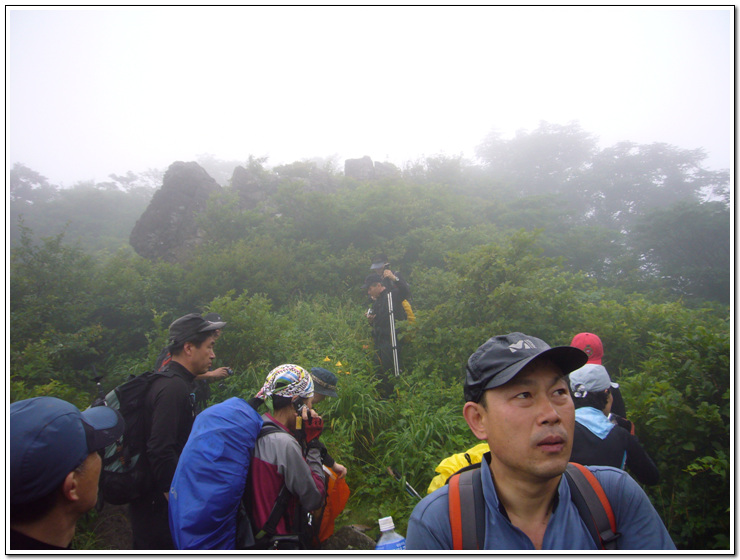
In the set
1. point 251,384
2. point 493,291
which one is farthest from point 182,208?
point 493,291

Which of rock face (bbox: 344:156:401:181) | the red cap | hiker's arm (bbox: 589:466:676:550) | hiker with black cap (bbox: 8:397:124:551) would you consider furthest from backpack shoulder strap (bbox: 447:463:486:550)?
rock face (bbox: 344:156:401:181)

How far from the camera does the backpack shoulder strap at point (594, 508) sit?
1.30m

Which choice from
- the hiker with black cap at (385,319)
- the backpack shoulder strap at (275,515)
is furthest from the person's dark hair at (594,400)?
the hiker with black cap at (385,319)

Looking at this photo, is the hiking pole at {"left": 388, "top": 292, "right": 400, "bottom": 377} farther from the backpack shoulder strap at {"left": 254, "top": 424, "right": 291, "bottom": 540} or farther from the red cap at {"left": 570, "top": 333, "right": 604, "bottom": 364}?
the backpack shoulder strap at {"left": 254, "top": 424, "right": 291, "bottom": 540}

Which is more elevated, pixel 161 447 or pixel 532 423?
pixel 532 423

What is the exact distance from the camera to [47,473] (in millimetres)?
1373

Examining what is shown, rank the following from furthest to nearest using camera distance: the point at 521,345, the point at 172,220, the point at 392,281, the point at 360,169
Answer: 1. the point at 360,169
2. the point at 172,220
3. the point at 392,281
4. the point at 521,345

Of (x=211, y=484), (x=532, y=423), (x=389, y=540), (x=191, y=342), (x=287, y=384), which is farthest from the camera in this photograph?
(x=191, y=342)

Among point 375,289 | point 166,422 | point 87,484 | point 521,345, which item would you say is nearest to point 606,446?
point 521,345

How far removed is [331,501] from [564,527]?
193 centimetres

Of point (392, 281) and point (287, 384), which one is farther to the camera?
point (392, 281)

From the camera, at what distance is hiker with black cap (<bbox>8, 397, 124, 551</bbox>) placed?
134 centimetres

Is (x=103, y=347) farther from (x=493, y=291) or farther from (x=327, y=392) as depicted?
(x=493, y=291)

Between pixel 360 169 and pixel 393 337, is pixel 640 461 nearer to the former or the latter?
pixel 393 337
